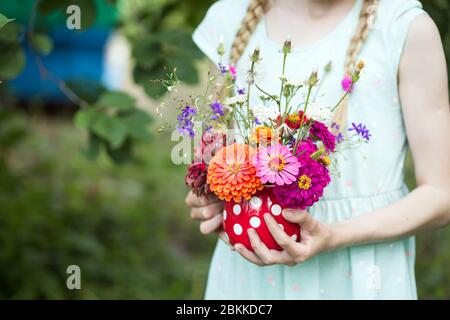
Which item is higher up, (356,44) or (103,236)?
(103,236)

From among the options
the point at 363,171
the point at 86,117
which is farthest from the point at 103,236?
the point at 363,171

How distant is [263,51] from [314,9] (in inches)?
6.9

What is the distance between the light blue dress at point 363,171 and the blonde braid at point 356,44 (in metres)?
0.02

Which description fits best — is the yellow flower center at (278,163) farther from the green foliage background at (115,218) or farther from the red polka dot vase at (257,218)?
the green foliage background at (115,218)

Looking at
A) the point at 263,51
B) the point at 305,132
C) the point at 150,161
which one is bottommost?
the point at 305,132

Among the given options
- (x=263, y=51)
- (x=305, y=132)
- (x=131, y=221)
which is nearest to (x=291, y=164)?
(x=305, y=132)

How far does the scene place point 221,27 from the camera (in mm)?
1908

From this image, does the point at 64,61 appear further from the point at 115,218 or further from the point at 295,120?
the point at 295,120

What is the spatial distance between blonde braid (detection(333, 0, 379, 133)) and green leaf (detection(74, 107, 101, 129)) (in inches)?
44.0

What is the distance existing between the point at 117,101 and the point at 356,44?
1.11 m

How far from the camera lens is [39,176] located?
4652 mm

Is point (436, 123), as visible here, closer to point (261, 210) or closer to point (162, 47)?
point (261, 210)

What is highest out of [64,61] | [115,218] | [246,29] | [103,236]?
[64,61]
